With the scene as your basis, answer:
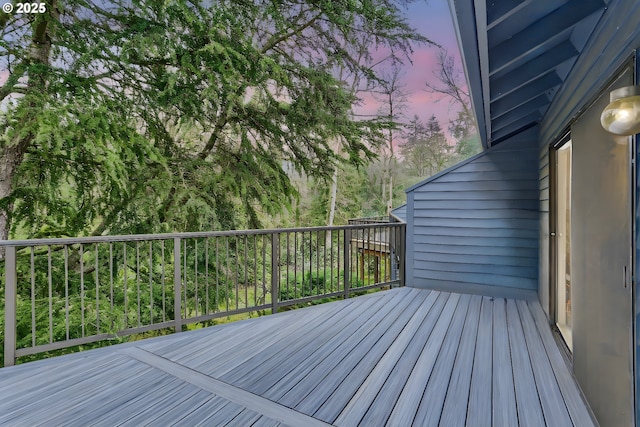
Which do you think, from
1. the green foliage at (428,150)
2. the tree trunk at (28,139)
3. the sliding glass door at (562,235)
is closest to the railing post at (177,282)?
the tree trunk at (28,139)

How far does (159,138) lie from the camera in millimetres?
5051

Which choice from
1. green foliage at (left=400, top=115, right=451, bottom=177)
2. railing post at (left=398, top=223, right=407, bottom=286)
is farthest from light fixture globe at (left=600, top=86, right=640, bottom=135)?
green foliage at (left=400, top=115, right=451, bottom=177)

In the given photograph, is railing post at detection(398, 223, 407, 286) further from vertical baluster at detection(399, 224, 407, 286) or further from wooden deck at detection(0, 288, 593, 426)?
wooden deck at detection(0, 288, 593, 426)

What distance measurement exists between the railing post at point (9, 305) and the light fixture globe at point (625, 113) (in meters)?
3.34

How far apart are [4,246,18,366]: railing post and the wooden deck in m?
0.12

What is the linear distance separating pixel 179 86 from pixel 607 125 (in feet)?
15.5

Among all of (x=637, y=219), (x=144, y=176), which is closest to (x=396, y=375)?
(x=637, y=219)

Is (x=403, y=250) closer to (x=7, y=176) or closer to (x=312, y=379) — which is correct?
(x=312, y=379)

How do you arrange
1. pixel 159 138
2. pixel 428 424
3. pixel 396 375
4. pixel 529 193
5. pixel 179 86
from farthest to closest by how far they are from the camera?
pixel 159 138, pixel 179 86, pixel 529 193, pixel 396 375, pixel 428 424

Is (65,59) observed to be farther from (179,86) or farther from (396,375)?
(396,375)

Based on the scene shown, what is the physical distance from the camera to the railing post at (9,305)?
2217mm

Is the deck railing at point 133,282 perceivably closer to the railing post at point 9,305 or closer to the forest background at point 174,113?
the railing post at point 9,305

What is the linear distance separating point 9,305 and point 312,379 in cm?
211

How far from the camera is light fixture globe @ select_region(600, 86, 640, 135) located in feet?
3.65
